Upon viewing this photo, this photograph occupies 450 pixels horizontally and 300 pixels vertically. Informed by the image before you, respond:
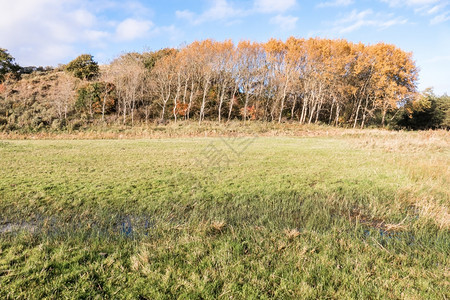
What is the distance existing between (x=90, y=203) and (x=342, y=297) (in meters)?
7.19

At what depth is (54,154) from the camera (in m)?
14.6

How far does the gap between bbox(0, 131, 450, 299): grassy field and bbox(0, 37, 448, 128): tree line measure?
3197cm

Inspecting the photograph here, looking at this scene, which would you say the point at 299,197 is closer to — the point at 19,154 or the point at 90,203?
the point at 90,203

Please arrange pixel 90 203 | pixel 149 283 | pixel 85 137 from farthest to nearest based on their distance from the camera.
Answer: pixel 85 137 → pixel 90 203 → pixel 149 283

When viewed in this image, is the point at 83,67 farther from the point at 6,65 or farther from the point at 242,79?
the point at 242,79

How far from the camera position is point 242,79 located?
46344 mm

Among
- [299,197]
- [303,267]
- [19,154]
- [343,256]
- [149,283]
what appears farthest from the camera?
[19,154]

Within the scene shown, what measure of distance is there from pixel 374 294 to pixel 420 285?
2.96 ft

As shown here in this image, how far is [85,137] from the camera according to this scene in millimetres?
27609

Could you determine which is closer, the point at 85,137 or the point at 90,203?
the point at 90,203

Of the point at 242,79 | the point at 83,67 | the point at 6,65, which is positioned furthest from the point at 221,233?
the point at 6,65

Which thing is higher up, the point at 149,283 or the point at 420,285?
the point at 420,285

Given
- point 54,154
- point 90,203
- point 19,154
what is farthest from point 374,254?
point 19,154

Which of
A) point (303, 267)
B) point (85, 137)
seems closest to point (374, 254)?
point (303, 267)
